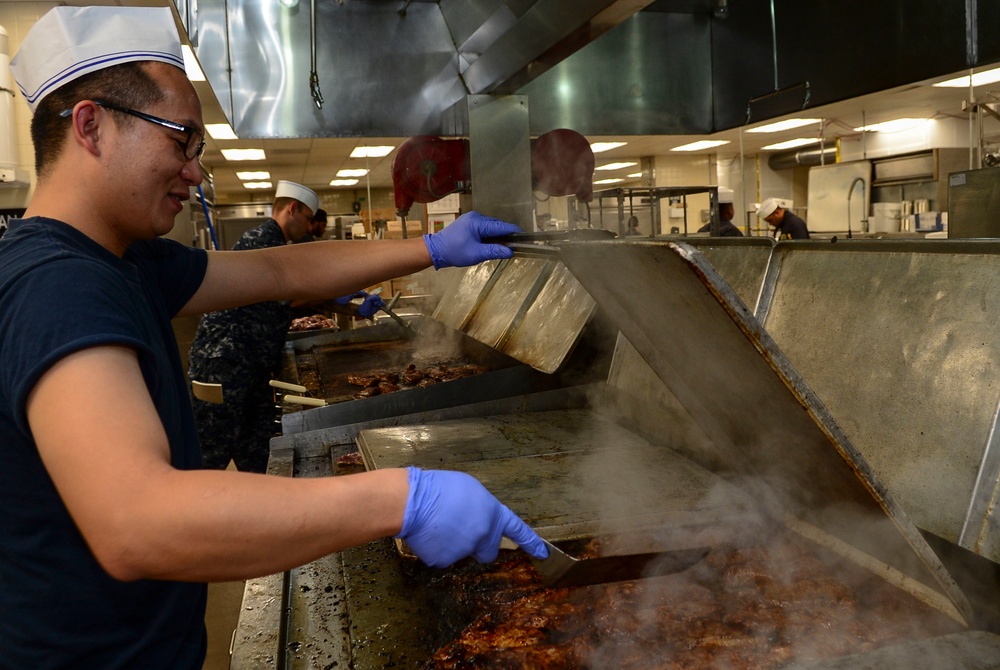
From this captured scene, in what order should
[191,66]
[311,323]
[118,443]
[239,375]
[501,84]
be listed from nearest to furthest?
1. [118,443]
2. [501,84]
3. [239,375]
4. [191,66]
5. [311,323]

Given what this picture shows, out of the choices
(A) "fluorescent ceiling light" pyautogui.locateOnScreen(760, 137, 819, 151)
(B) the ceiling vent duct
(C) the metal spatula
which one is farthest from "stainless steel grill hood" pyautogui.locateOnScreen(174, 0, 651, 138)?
(A) "fluorescent ceiling light" pyautogui.locateOnScreen(760, 137, 819, 151)

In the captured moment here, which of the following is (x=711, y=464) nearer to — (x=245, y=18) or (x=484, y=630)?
(x=484, y=630)

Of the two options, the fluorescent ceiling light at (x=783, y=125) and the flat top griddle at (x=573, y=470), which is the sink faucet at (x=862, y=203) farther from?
the flat top griddle at (x=573, y=470)

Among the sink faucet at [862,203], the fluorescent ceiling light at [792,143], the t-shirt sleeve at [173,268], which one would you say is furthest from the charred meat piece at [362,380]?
the fluorescent ceiling light at [792,143]

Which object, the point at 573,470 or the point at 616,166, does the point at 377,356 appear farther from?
the point at 616,166

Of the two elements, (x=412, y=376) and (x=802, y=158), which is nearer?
(x=412, y=376)

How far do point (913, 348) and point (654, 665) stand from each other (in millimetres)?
917

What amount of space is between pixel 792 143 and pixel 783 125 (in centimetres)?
278

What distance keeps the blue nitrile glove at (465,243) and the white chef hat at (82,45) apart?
3.29 ft

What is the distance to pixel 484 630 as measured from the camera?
4.88ft

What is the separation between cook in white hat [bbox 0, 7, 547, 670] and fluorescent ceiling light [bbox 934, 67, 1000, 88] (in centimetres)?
698

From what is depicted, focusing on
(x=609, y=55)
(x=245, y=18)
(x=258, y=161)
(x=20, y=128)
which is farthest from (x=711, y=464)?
(x=258, y=161)

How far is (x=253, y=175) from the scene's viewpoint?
16.0 meters

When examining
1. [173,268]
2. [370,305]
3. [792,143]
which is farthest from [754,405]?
[792,143]
